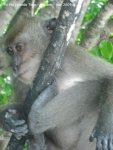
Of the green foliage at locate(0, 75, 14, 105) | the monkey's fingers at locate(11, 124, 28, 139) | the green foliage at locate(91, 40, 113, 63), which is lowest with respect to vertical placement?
the green foliage at locate(0, 75, 14, 105)

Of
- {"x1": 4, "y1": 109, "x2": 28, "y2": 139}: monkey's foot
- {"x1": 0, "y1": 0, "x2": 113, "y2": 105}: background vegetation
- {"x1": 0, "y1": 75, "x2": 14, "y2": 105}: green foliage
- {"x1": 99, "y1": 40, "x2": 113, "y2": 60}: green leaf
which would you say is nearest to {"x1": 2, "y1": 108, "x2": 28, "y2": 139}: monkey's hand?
{"x1": 4, "y1": 109, "x2": 28, "y2": 139}: monkey's foot

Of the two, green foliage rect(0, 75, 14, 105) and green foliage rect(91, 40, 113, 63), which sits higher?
green foliage rect(91, 40, 113, 63)

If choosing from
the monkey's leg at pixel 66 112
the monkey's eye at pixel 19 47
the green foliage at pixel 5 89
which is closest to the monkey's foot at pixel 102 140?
the monkey's leg at pixel 66 112

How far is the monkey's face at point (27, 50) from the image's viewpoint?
422cm

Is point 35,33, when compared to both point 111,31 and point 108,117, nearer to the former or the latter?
point 108,117

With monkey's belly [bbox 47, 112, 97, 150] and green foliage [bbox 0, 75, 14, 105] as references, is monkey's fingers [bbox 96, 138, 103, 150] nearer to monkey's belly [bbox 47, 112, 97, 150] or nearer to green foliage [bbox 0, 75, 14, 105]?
monkey's belly [bbox 47, 112, 97, 150]

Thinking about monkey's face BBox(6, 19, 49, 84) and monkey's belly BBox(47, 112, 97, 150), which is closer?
monkey's face BBox(6, 19, 49, 84)

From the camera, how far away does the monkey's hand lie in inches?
163

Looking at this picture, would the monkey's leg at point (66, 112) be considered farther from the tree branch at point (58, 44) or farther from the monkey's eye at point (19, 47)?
the monkey's eye at point (19, 47)

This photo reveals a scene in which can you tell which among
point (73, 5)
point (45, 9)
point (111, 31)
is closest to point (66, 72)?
point (73, 5)

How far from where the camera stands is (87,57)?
4551mm

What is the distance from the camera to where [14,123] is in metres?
4.20

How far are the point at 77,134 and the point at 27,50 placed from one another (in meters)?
1.02

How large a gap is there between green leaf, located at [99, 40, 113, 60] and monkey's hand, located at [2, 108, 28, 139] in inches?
59.3
